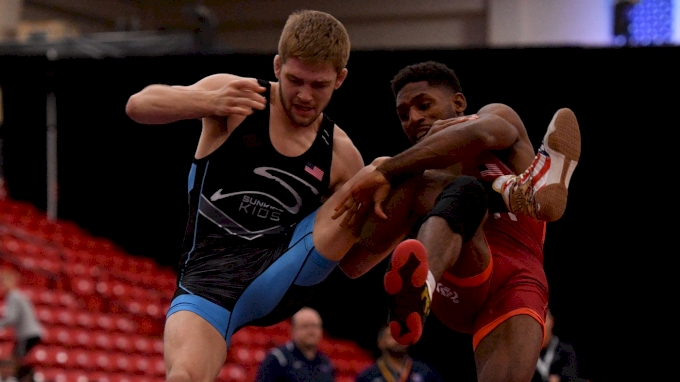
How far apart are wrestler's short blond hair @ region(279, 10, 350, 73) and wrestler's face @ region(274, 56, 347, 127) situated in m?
0.03

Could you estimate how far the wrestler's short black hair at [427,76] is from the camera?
3.39m

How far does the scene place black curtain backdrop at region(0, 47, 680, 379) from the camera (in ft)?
30.8

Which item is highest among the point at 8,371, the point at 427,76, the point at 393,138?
the point at 427,76

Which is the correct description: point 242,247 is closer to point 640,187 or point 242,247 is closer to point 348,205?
point 348,205

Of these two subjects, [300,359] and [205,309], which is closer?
[205,309]

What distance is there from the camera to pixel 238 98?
312 centimetres

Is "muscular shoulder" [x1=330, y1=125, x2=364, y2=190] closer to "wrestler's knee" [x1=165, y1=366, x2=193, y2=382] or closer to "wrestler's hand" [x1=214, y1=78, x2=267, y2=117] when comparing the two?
"wrestler's hand" [x1=214, y1=78, x2=267, y2=117]

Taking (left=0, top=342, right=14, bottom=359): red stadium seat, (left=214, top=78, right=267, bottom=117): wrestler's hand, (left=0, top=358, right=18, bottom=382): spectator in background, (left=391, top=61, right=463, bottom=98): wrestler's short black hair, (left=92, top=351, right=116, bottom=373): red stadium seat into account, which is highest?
(left=391, top=61, right=463, bottom=98): wrestler's short black hair

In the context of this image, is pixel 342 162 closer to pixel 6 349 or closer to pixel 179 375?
pixel 179 375

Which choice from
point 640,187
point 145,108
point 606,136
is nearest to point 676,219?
point 640,187

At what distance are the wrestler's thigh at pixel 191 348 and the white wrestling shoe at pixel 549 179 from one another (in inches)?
44.9

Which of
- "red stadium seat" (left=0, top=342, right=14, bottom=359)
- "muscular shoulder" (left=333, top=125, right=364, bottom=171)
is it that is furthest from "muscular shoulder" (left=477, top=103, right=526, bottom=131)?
"red stadium seat" (left=0, top=342, right=14, bottom=359)

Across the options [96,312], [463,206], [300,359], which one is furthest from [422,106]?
[96,312]

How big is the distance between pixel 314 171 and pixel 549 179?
2.99 ft
